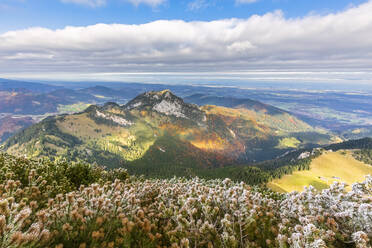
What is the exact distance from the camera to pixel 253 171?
17750cm

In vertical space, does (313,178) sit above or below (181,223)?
below

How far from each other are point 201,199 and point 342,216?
4.46 metres

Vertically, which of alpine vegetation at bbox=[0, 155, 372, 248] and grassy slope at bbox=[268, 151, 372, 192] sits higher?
alpine vegetation at bbox=[0, 155, 372, 248]

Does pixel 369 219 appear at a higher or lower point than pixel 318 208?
higher

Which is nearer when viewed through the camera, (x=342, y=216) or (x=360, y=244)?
(x=360, y=244)

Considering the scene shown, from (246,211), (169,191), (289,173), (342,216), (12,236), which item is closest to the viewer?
(12,236)

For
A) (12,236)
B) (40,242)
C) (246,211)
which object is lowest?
(246,211)

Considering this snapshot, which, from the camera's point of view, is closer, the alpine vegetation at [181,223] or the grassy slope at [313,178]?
the alpine vegetation at [181,223]

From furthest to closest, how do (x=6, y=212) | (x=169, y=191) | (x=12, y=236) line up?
(x=169, y=191) → (x=6, y=212) → (x=12, y=236)

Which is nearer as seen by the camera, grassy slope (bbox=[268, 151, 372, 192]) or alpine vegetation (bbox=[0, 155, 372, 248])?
alpine vegetation (bbox=[0, 155, 372, 248])

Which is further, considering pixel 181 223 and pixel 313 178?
pixel 313 178

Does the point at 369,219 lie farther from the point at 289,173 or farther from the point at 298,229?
the point at 289,173

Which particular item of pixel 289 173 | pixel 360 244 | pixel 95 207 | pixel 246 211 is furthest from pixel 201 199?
pixel 289 173

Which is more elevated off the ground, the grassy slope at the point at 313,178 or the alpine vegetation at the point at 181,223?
the alpine vegetation at the point at 181,223
